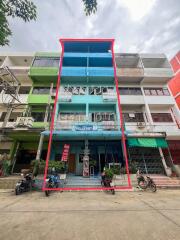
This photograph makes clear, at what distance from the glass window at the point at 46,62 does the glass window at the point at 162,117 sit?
13010mm

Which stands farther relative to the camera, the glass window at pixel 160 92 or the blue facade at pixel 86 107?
the glass window at pixel 160 92

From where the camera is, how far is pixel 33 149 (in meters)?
→ 13.9

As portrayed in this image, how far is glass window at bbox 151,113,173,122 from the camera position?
582 inches

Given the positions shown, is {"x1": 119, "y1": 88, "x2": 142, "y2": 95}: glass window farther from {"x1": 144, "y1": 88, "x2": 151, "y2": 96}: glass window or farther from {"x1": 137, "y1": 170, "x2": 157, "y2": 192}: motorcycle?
{"x1": 137, "y1": 170, "x2": 157, "y2": 192}: motorcycle

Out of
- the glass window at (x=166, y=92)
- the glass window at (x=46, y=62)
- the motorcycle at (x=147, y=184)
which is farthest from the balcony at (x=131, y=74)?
the motorcycle at (x=147, y=184)

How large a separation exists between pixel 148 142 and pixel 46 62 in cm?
1454

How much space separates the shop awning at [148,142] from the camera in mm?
11477

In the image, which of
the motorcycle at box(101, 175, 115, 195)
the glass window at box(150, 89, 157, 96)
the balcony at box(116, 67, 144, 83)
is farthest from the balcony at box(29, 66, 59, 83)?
the motorcycle at box(101, 175, 115, 195)

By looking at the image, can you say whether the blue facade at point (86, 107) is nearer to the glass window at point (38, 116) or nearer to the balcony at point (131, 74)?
the balcony at point (131, 74)

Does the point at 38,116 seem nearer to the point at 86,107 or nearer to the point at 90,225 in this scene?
the point at 86,107

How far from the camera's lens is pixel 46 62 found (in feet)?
52.4

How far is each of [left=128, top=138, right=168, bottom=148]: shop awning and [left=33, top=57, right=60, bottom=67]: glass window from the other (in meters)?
12.3

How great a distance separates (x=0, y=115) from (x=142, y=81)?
17.2m

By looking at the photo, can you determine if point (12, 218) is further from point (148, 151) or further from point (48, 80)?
point (48, 80)
